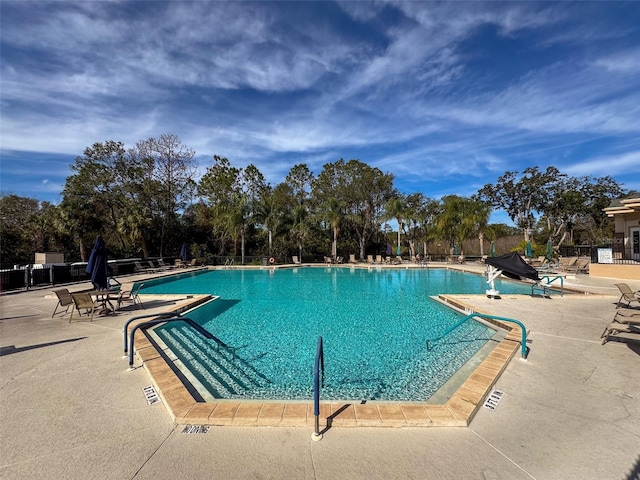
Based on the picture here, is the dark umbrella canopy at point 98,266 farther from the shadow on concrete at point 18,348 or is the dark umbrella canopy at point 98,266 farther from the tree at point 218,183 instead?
the tree at point 218,183

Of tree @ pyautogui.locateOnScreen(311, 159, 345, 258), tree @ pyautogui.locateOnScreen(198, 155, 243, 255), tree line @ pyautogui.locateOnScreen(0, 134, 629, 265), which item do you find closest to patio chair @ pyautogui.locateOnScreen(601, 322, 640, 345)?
tree line @ pyautogui.locateOnScreen(0, 134, 629, 265)

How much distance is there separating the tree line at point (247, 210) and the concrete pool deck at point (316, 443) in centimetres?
2048

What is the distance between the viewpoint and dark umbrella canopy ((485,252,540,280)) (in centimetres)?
781

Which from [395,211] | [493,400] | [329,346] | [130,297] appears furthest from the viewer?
[395,211]

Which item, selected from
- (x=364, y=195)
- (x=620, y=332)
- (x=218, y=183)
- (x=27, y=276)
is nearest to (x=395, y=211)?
(x=364, y=195)

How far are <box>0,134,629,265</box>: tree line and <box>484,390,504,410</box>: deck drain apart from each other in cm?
2117

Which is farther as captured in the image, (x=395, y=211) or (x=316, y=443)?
(x=395, y=211)

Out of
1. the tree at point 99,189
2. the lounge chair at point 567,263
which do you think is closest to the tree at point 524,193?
the lounge chair at point 567,263

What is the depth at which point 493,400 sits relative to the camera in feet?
10.0

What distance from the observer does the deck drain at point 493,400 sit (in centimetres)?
295

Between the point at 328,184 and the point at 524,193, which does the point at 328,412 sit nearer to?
the point at 328,184

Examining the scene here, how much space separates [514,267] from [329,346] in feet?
19.5

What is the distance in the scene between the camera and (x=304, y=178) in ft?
97.2

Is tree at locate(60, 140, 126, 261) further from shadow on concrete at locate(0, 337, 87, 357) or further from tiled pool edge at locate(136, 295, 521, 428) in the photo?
tiled pool edge at locate(136, 295, 521, 428)
